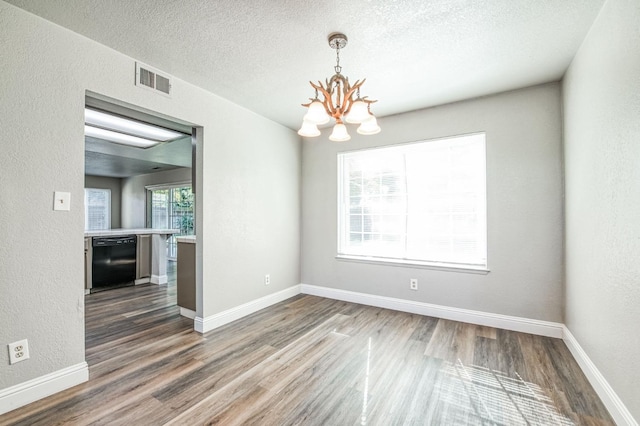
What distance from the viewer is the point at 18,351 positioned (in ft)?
6.10

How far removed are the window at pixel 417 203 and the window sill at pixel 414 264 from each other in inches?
0.8

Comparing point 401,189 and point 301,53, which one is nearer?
point 301,53

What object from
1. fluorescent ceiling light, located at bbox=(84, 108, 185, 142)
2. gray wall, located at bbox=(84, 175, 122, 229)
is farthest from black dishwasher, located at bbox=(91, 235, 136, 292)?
gray wall, located at bbox=(84, 175, 122, 229)

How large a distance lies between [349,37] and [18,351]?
3.09 meters

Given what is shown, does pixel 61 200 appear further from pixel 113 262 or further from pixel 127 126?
pixel 113 262

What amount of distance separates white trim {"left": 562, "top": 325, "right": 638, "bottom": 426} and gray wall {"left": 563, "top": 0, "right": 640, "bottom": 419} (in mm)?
48

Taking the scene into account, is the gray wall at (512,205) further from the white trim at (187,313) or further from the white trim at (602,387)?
the white trim at (187,313)

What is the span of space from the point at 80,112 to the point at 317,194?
289 cm

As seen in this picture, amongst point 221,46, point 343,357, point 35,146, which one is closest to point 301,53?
point 221,46

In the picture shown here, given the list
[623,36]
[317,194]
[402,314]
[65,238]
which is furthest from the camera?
[317,194]

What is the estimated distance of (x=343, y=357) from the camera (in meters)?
2.49

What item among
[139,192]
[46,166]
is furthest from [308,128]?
[139,192]

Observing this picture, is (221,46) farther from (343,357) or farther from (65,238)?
(343,357)

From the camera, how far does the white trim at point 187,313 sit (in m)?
3.52
